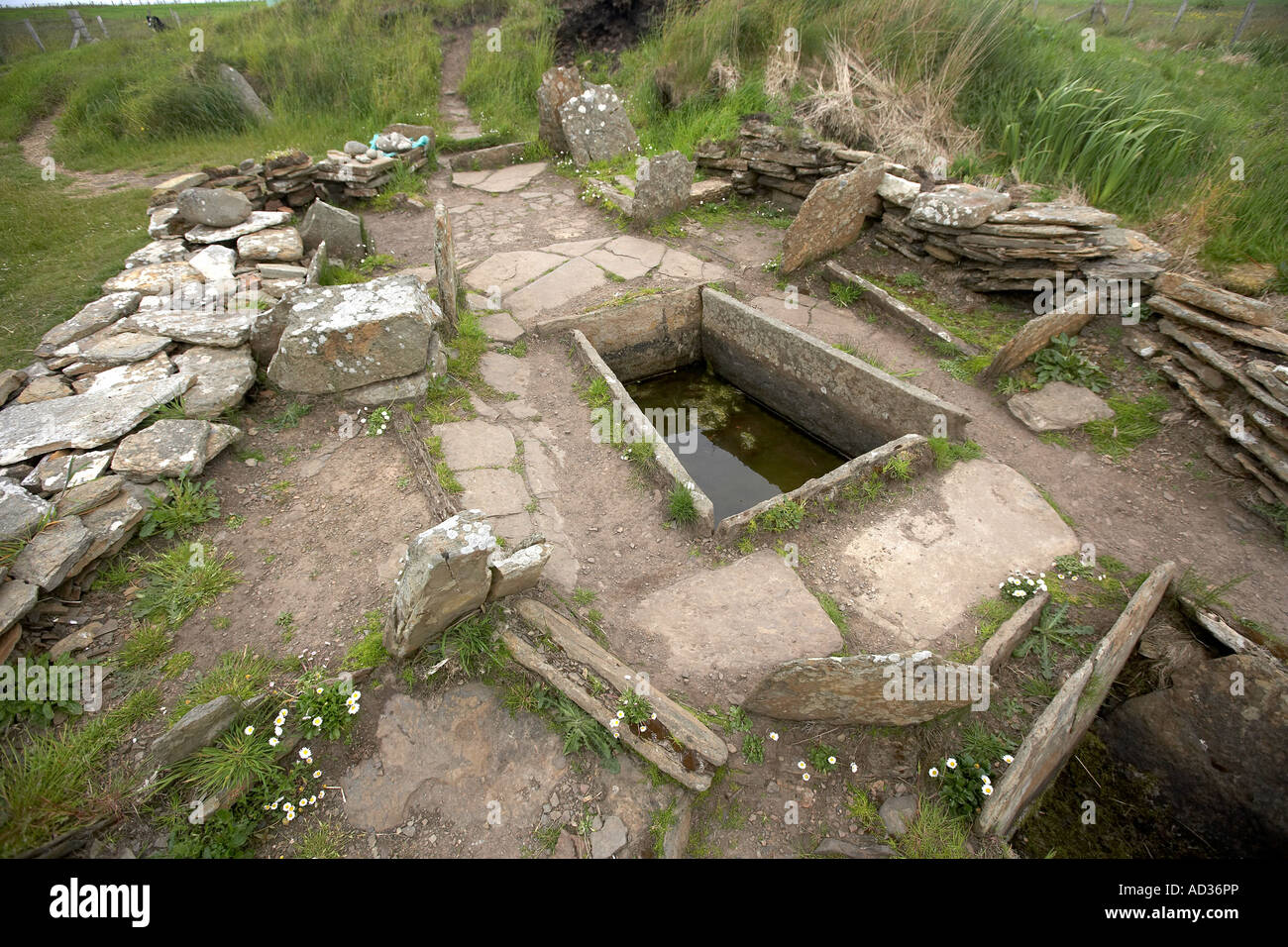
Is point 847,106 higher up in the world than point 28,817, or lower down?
higher up

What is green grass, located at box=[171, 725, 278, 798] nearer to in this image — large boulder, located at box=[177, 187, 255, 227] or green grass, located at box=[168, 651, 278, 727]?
green grass, located at box=[168, 651, 278, 727]

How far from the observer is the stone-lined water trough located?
426 centimetres

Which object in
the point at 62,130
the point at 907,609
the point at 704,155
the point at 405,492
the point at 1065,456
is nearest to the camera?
the point at 907,609

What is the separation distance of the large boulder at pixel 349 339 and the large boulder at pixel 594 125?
5174 mm

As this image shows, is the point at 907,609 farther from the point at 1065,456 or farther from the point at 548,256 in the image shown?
the point at 548,256

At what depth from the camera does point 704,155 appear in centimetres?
791

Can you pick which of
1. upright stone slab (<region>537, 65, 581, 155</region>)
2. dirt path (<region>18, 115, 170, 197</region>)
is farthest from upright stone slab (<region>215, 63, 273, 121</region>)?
upright stone slab (<region>537, 65, 581, 155</region>)

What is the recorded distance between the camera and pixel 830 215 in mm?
6113

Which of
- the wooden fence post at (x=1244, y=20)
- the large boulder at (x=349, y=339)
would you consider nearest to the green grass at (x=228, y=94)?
the large boulder at (x=349, y=339)

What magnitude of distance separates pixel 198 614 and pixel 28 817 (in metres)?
1.06

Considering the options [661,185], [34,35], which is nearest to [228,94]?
[661,185]

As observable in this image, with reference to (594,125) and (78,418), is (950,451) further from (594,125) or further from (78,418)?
(594,125)

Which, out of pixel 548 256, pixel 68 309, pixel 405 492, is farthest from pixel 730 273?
pixel 68 309

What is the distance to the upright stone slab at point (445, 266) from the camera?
5.00m
